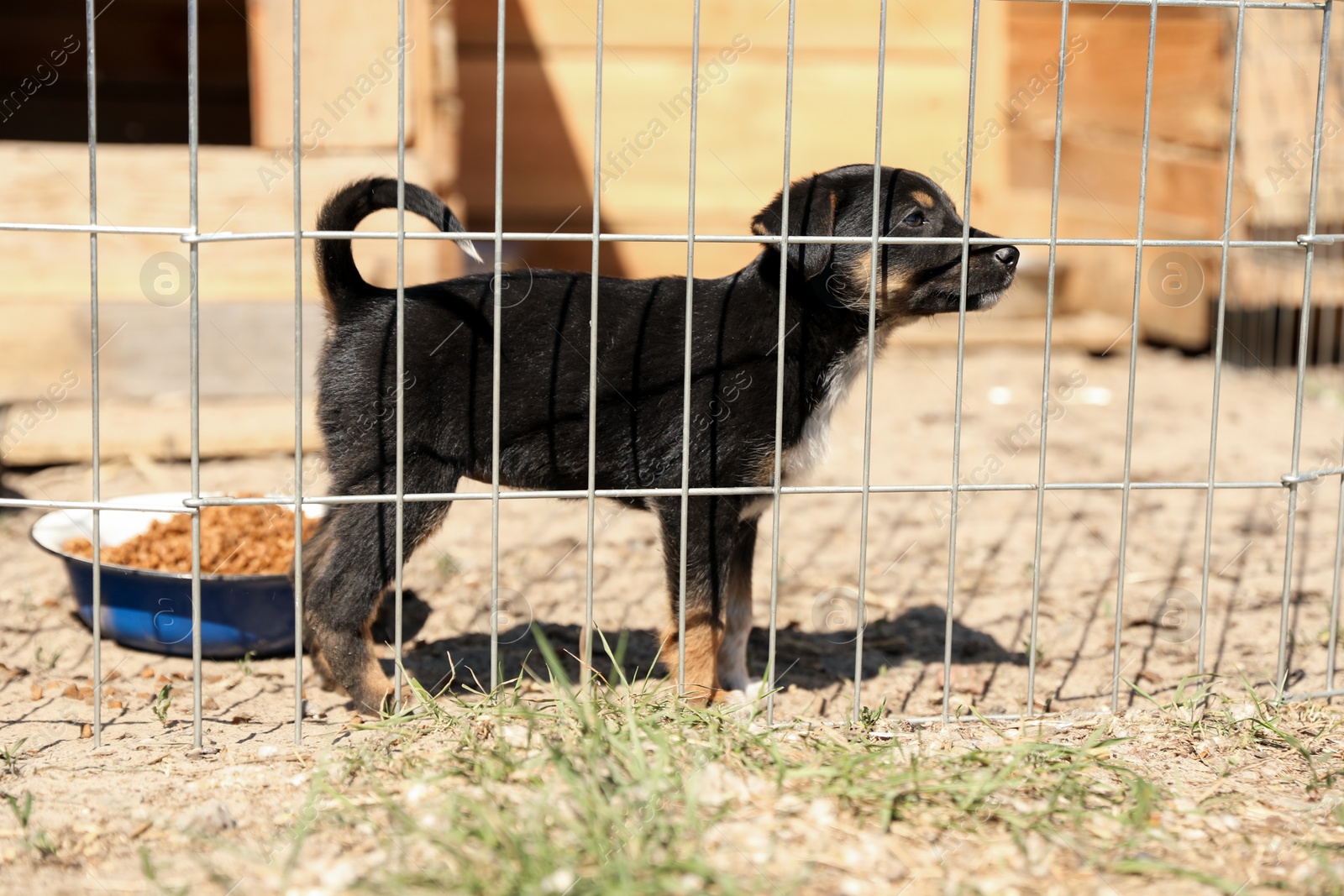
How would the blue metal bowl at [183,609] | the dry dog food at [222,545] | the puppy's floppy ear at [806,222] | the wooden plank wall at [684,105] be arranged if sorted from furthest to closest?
the wooden plank wall at [684,105] → the dry dog food at [222,545] → the blue metal bowl at [183,609] → the puppy's floppy ear at [806,222]

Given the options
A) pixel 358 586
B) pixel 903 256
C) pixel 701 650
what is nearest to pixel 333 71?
pixel 358 586

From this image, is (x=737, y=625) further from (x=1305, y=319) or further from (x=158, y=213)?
(x=158, y=213)

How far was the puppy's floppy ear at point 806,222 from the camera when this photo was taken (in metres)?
3.43

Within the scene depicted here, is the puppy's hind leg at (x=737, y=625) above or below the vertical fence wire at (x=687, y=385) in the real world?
below

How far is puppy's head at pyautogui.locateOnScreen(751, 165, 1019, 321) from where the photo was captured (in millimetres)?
3680

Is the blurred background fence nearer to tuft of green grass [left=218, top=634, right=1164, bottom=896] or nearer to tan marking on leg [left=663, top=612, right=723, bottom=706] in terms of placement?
tan marking on leg [left=663, top=612, right=723, bottom=706]

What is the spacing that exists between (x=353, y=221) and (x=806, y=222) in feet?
4.07

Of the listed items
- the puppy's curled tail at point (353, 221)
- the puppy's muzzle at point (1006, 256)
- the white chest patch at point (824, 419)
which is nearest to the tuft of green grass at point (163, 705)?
the puppy's curled tail at point (353, 221)

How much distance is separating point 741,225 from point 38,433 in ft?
15.4

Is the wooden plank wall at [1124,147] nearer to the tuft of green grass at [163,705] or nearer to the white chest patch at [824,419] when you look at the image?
the white chest patch at [824,419]

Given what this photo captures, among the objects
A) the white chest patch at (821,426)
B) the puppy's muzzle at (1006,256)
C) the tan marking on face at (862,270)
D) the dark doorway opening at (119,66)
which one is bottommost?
the white chest patch at (821,426)

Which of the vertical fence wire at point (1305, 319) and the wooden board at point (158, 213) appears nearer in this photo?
the vertical fence wire at point (1305, 319)

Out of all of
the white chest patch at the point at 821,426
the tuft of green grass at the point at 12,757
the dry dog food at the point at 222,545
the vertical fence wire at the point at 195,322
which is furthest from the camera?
the dry dog food at the point at 222,545

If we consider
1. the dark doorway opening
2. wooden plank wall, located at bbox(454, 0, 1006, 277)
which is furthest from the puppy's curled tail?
the dark doorway opening
